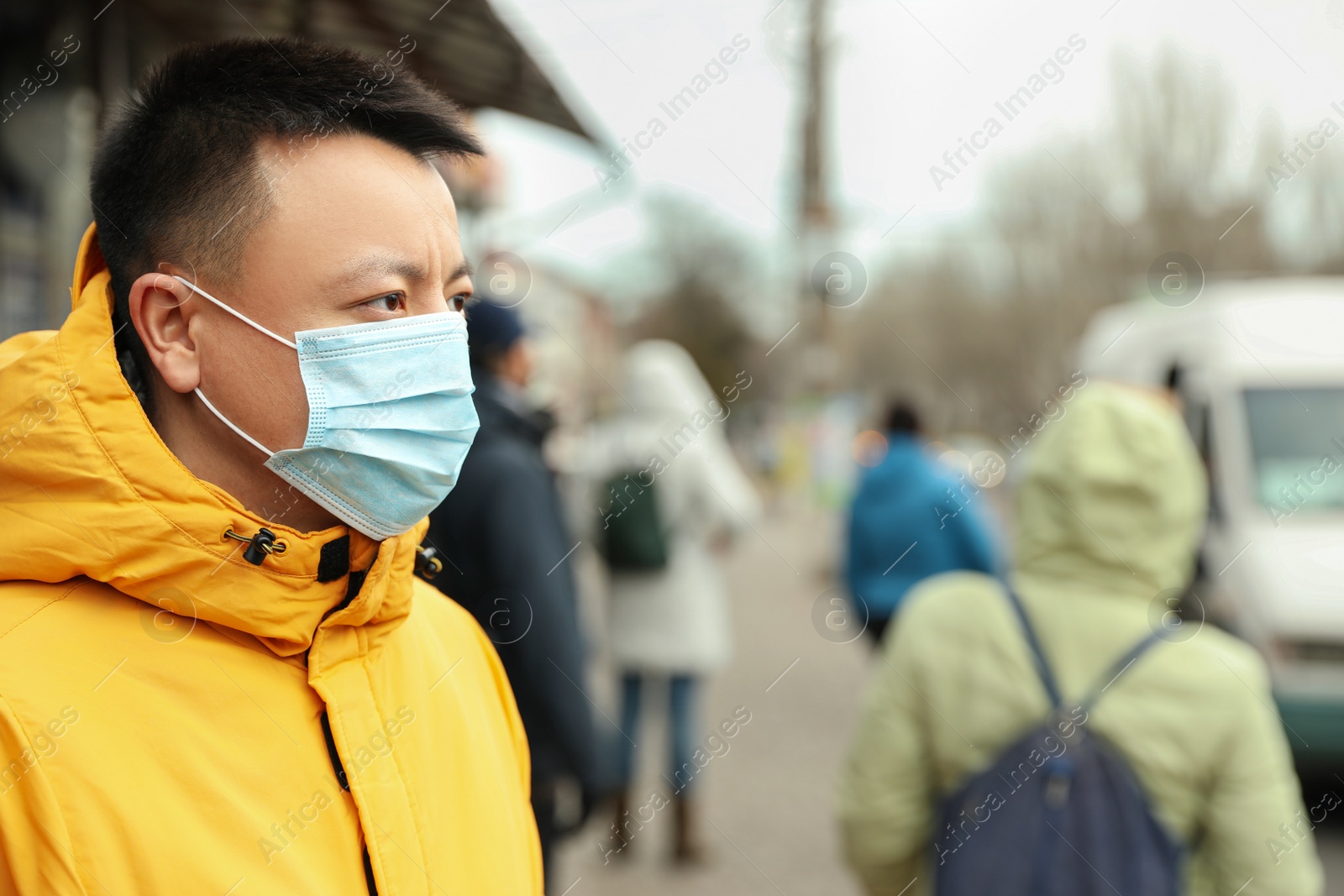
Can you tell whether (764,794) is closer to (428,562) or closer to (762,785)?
(762,785)

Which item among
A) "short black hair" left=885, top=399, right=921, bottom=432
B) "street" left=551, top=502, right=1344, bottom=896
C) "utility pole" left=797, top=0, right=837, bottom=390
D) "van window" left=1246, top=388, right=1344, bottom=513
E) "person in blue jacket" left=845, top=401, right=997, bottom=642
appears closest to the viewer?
"street" left=551, top=502, right=1344, bottom=896

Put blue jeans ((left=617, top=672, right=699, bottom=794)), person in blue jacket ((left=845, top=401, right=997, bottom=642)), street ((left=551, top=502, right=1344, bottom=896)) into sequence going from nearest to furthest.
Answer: street ((left=551, top=502, right=1344, bottom=896)) → blue jeans ((left=617, top=672, right=699, bottom=794)) → person in blue jacket ((left=845, top=401, right=997, bottom=642))

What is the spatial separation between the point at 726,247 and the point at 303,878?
40999 mm

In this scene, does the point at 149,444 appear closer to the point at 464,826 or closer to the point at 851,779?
the point at 464,826

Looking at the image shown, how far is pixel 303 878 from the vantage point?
118 centimetres

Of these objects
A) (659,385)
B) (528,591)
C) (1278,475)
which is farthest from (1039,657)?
(1278,475)

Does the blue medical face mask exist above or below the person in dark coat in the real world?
above

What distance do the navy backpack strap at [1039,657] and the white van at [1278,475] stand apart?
3.85 metres

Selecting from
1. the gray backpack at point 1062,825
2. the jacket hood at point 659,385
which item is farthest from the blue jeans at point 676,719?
the gray backpack at point 1062,825

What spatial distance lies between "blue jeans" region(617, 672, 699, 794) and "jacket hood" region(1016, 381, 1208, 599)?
299cm

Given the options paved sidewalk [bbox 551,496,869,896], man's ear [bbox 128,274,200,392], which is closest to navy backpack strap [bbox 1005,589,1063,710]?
paved sidewalk [bbox 551,496,869,896]

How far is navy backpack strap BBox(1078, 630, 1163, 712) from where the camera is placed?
226cm

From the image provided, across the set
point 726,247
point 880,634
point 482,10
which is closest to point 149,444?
point 482,10

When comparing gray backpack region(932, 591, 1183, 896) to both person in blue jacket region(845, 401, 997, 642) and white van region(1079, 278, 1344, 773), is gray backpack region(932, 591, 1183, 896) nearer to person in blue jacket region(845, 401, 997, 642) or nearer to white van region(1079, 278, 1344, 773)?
person in blue jacket region(845, 401, 997, 642)
